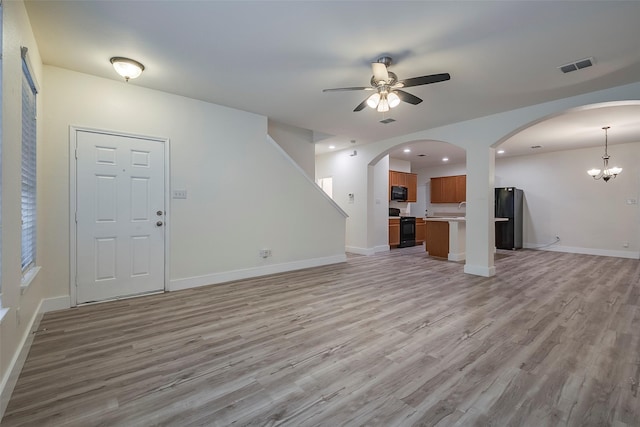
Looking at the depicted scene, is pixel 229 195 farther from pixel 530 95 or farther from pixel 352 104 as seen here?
pixel 530 95

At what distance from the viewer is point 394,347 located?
2359 mm

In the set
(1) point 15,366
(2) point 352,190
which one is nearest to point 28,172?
(1) point 15,366

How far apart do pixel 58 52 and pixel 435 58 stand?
395cm

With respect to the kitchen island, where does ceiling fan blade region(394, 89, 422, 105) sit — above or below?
above

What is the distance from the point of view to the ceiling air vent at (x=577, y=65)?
2.99m

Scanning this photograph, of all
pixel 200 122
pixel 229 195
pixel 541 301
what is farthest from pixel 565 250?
pixel 200 122

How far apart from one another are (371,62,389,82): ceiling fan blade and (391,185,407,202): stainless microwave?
5.81 metres

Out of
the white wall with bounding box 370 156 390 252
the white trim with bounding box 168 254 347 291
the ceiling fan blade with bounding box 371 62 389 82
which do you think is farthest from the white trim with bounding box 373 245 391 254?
the ceiling fan blade with bounding box 371 62 389 82

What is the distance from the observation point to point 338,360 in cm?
216

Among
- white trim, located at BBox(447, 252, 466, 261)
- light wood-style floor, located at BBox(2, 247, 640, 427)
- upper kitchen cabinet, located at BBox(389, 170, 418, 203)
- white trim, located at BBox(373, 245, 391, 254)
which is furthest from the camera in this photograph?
upper kitchen cabinet, located at BBox(389, 170, 418, 203)

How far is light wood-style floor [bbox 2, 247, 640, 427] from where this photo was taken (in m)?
1.62

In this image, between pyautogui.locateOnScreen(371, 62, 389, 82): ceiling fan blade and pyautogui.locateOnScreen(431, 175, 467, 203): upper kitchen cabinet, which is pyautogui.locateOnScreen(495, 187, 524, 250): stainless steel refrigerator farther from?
pyautogui.locateOnScreen(371, 62, 389, 82): ceiling fan blade

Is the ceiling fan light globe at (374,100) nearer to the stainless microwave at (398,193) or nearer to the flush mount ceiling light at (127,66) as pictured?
the flush mount ceiling light at (127,66)

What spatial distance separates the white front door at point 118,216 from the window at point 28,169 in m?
0.53
